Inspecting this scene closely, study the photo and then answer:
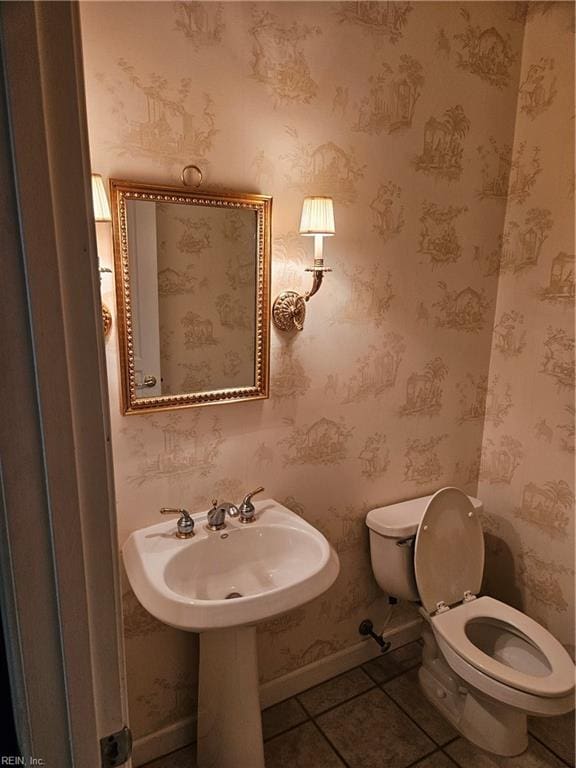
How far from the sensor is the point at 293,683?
1889 millimetres

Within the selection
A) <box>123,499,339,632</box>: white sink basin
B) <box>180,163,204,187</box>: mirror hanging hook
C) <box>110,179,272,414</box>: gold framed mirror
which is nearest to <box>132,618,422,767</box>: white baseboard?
<box>123,499,339,632</box>: white sink basin

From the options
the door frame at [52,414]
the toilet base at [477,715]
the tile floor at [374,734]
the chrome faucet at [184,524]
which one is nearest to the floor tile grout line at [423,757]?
the tile floor at [374,734]

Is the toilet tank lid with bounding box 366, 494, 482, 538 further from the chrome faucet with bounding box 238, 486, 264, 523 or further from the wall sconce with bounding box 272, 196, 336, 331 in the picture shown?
the wall sconce with bounding box 272, 196, 336, 331

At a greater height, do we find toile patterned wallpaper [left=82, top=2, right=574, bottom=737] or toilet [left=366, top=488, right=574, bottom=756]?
toile patterned wallpaper [left=82, top=2, right=574, bottom=737]

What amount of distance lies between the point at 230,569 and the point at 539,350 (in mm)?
1479

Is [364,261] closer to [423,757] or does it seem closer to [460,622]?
[460,622]

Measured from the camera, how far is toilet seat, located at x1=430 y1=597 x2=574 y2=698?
1.47 meters

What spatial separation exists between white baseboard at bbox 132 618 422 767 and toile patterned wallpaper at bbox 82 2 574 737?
1.9 inches

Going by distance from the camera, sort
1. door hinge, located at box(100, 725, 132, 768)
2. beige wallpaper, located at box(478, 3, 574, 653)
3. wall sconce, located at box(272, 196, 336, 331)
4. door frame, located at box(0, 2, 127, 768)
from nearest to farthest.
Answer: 1. door frame, located at box(0, 2, 127, 768)
2. door hinge, located at box(100, 725, 132, 768)
3. wall sconce, located at box(272, 196, 336, 331)
4. beige wallpaper, located at box(478, 3, 574, 653)

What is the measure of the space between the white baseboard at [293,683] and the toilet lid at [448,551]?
1.46 ft

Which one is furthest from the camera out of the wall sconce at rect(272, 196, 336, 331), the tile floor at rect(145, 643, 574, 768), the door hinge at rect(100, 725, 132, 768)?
the tile floor at rect(145, 643, 574, 768)

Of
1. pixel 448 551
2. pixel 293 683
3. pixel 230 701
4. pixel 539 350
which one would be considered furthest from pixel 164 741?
pixel 539 350

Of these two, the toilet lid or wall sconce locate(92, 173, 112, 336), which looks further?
the toilet lid

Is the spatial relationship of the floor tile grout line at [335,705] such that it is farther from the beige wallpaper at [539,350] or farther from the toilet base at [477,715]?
the beige wallpaper at [539,350]
